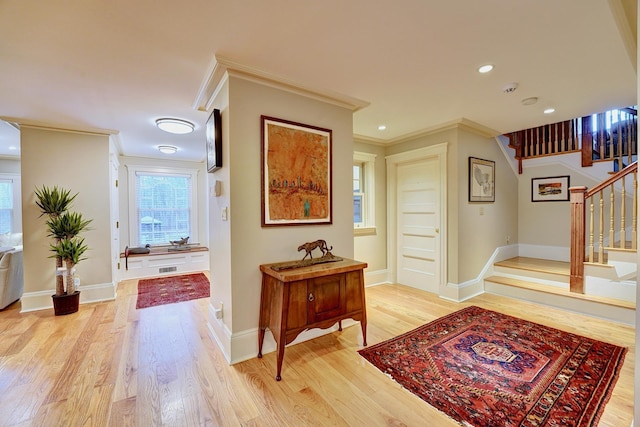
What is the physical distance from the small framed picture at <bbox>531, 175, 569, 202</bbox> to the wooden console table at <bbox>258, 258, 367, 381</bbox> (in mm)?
4265

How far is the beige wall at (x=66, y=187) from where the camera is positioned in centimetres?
326

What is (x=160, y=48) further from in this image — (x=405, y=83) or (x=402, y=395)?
(x=402, y=395)

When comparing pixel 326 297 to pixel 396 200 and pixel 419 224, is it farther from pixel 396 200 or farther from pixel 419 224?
pixel 396 200

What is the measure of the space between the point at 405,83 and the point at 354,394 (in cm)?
256

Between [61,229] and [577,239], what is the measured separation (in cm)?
627

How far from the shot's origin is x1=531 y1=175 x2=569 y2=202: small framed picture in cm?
443

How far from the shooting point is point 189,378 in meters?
1.94

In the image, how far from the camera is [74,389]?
1816 millimetres

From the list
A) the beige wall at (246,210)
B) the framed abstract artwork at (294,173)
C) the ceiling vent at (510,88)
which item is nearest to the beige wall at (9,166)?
the beige wall at (246,210)

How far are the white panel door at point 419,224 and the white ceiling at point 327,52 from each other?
1.14 meters

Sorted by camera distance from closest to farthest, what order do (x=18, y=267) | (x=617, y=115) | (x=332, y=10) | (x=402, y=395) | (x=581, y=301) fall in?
(x=332, y=10), (x=402, y=395), (x=581, y=301), (x=18, y=267), (x=617, y=115)

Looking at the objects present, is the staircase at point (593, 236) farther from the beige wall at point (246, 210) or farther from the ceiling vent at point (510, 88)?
the beige wall at point (246, 210)

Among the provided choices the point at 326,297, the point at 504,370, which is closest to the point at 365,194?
the point at 326,297

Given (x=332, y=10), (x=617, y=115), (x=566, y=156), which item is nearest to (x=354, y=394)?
(x=332, y=10)
